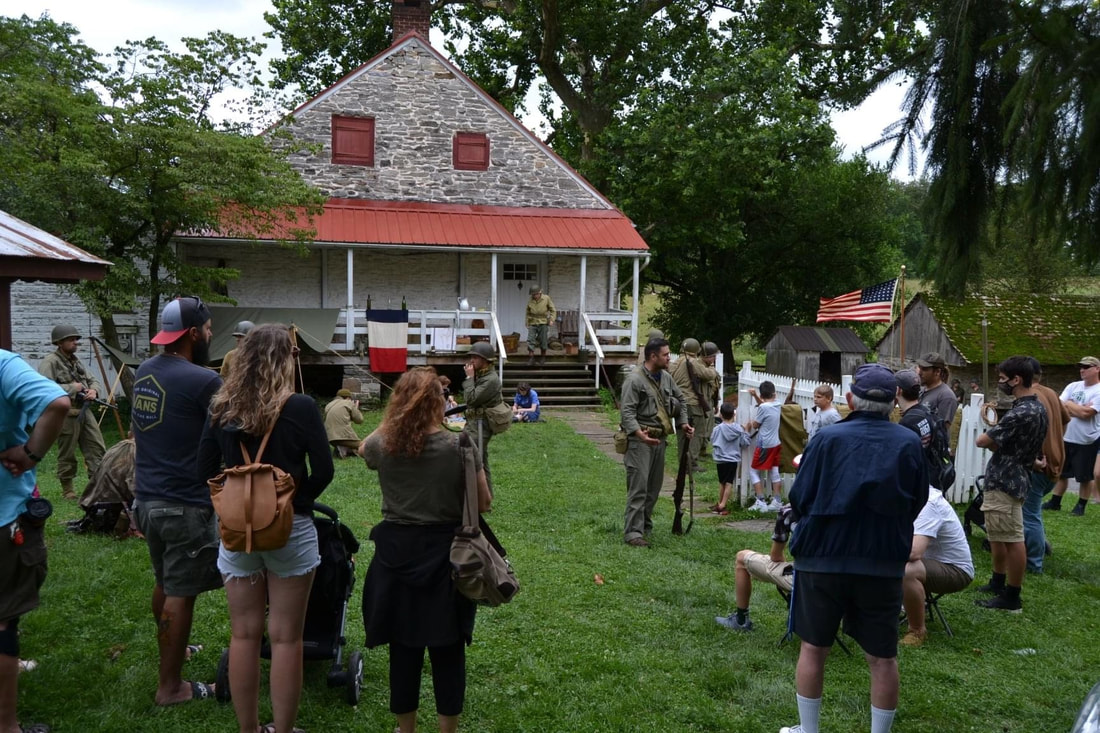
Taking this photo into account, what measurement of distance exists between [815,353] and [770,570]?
67.0 ft

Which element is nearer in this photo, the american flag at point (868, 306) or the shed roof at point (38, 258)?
the shed roof at point (38, 258)

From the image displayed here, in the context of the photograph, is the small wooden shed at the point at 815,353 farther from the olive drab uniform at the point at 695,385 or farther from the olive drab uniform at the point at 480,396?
the olive drab uniform at the point at 480,396

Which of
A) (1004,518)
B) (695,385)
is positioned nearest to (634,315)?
(695,385)

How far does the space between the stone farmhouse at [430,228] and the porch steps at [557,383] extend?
0.39 meters

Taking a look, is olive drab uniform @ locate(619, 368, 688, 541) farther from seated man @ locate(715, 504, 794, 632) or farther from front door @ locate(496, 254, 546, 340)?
front door @ locate(496, 254, 546, 340)

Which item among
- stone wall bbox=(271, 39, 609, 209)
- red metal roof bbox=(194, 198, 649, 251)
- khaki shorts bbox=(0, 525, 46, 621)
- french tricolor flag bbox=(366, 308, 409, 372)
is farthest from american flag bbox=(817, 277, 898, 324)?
khaki shorts bbox=(0, 525, 46, 621)

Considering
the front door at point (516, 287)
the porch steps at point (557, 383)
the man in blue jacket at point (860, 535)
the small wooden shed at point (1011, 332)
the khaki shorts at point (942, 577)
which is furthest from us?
the small wooden shed at point (1011, 332)

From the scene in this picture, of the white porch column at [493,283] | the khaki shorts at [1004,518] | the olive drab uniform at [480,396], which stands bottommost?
the khaki shorts at [1004,518]

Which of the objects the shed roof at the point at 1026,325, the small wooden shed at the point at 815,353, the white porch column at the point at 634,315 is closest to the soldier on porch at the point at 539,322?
the white porch column at the point at 634,315

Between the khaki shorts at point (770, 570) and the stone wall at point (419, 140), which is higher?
the stone wall at point (419, 140)

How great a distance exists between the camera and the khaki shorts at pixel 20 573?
3564 millimetres

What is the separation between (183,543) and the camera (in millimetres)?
3854

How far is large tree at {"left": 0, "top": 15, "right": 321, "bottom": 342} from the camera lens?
13.7 m

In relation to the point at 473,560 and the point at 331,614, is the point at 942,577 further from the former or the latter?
the point at 331,614
